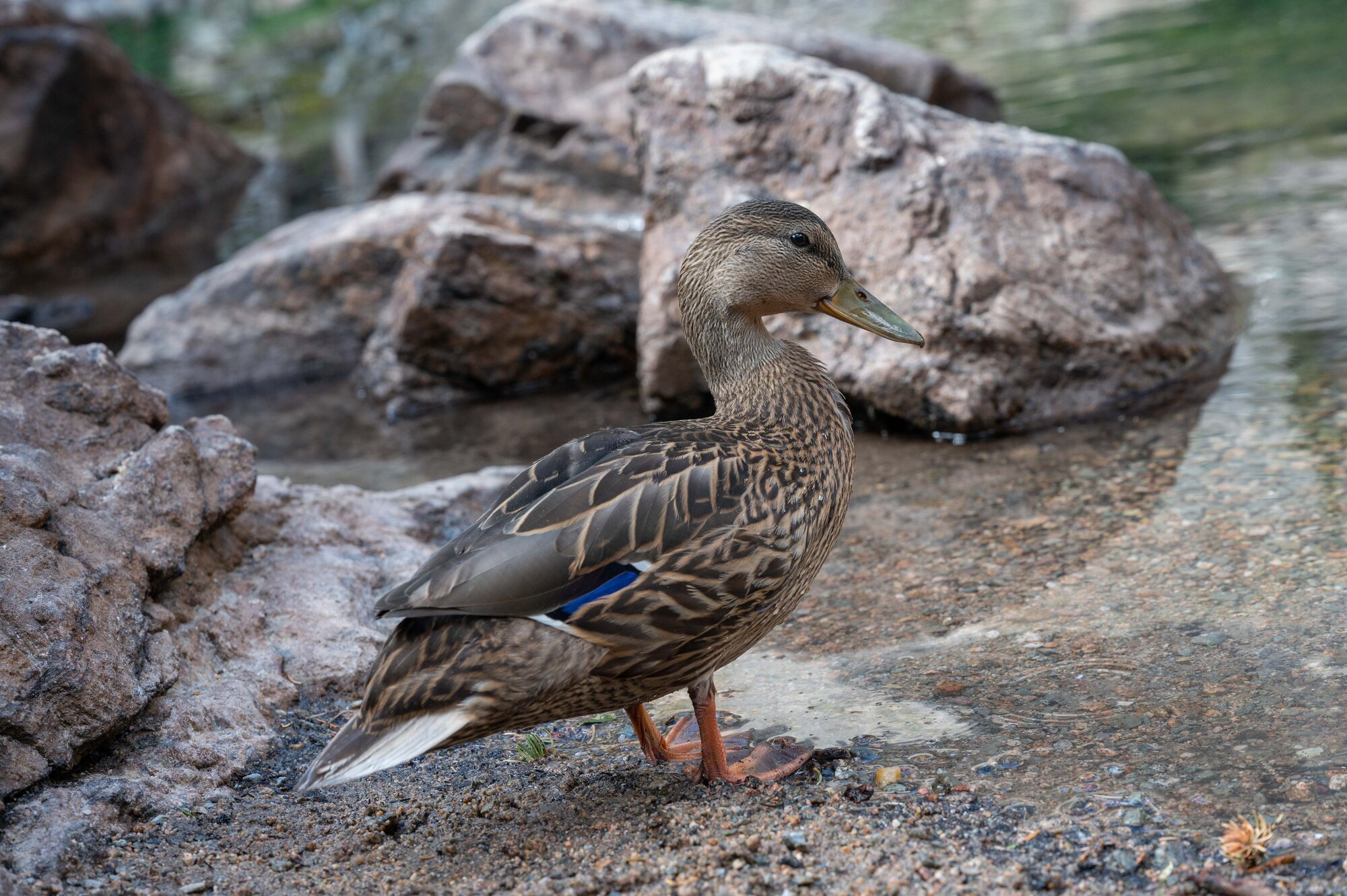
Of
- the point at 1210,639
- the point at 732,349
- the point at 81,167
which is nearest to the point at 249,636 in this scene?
the point at 732,349

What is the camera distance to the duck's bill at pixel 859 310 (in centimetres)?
408

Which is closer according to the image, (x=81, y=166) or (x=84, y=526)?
(x=84, y=526)

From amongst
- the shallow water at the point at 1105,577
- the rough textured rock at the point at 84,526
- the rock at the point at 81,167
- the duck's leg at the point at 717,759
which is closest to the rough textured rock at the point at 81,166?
the rock at the point at 81,167

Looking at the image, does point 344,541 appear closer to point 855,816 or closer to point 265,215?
point 855,816

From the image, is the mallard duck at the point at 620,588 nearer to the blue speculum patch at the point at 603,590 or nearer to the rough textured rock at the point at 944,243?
the blue speculum patch at the point at 603,590

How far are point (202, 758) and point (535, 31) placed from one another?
28.2ft

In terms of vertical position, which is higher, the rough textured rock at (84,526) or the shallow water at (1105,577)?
the rough textured rock at (84,526)

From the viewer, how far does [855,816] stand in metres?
3.03

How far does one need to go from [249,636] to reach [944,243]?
3651 mm

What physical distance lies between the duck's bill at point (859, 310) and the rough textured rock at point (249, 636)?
1.79 meters

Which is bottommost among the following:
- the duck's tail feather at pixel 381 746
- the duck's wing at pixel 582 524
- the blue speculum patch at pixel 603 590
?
the duck's tail feather at pixel 381 746

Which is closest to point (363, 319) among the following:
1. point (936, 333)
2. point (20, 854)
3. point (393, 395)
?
point (393, 395)

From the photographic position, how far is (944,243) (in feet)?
20.1

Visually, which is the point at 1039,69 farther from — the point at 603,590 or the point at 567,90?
the point at 603,590
